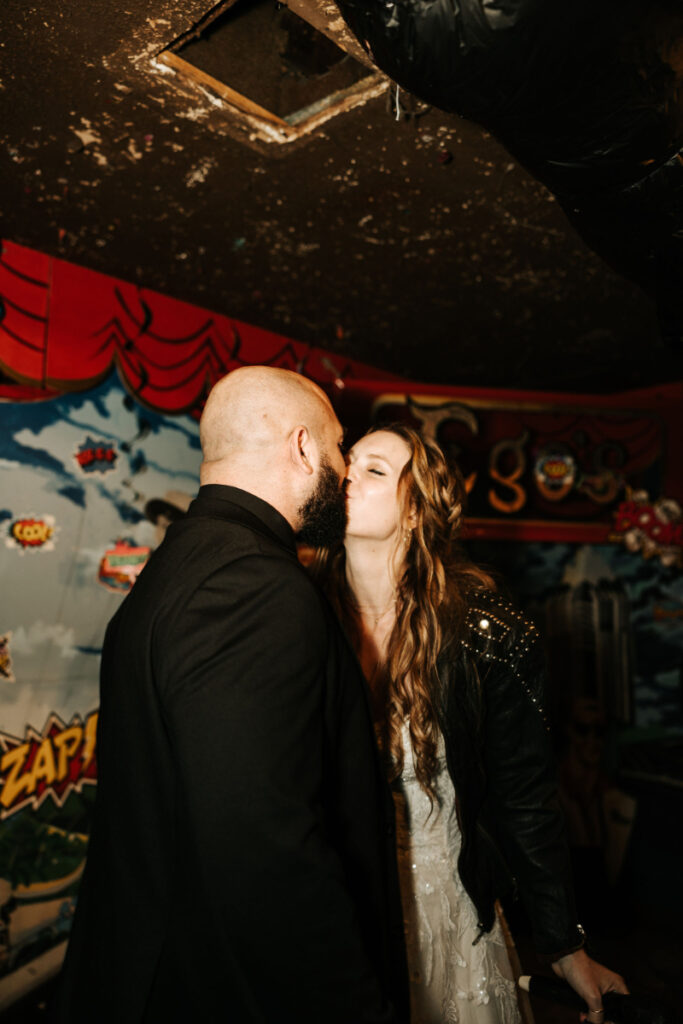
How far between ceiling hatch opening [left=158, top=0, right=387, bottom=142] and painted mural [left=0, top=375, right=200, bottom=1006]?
5.26 ft

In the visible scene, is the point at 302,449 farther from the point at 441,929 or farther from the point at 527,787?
the point at 441,929

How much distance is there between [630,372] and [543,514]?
1134 millimetres

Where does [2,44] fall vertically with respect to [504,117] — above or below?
above

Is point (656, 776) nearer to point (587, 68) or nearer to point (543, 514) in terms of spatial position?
point (543, 514)

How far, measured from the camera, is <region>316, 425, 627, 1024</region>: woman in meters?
1.53

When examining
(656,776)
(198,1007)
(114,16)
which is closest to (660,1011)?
(198,1007)

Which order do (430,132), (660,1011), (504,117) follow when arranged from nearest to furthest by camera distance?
1. (504,117)
2. (660,1011)
3. (430,132)

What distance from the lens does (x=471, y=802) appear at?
1.59 meters

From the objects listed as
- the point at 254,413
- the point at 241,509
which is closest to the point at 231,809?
the point at 241,509

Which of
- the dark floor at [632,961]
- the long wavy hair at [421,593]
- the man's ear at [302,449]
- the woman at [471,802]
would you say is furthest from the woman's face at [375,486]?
the dark floor at [632,961]

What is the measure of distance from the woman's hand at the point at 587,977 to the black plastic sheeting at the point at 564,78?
1605mm

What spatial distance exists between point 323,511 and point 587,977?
1200mm

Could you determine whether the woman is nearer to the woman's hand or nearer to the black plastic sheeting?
the woman's hand

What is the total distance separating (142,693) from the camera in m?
1.15
